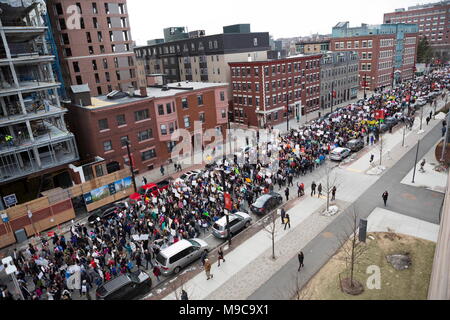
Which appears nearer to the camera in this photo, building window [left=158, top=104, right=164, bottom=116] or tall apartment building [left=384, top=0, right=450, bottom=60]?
building window [left=158, top=104, right=164, bottom=116]

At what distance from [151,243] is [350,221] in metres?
15.7

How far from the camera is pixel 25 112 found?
102ft

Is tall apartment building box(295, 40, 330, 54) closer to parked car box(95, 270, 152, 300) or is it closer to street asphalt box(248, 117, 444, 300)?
street asphalt box(248, 117, 444, 300)

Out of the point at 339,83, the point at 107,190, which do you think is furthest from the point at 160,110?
the point at 339,83

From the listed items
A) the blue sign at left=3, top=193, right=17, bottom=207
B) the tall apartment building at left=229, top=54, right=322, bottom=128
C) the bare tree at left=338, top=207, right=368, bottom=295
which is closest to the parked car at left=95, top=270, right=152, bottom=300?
the bare tree at left=338, top=207, right=368, bottom=295

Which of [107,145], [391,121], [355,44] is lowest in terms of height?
[391,121]

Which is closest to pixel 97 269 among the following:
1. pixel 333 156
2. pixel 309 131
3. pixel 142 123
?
pixel 142 123

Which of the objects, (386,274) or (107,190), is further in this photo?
(107,190)

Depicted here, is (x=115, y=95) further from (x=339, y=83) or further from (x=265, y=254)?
(x=339, y=83)

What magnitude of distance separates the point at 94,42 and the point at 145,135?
88.2ft

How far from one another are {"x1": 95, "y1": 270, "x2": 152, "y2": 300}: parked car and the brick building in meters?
21.9

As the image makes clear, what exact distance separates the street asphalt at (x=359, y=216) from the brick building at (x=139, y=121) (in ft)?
85.8

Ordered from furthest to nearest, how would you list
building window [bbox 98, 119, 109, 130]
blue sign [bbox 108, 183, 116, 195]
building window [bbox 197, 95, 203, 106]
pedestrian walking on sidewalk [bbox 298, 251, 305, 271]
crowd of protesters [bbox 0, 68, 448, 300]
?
building window [bbox 197, 95, 203, 106] → building window [bbox 98, 119, 109, 130] → blue sign [bbox 108, 183, 116, 195] → crowd of protesters [bbox 0, 68, 448, 300] → pedestrian walking on sidewalk [bbox 298, 251, 305, 271]

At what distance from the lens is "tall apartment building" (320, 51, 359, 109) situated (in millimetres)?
67669
